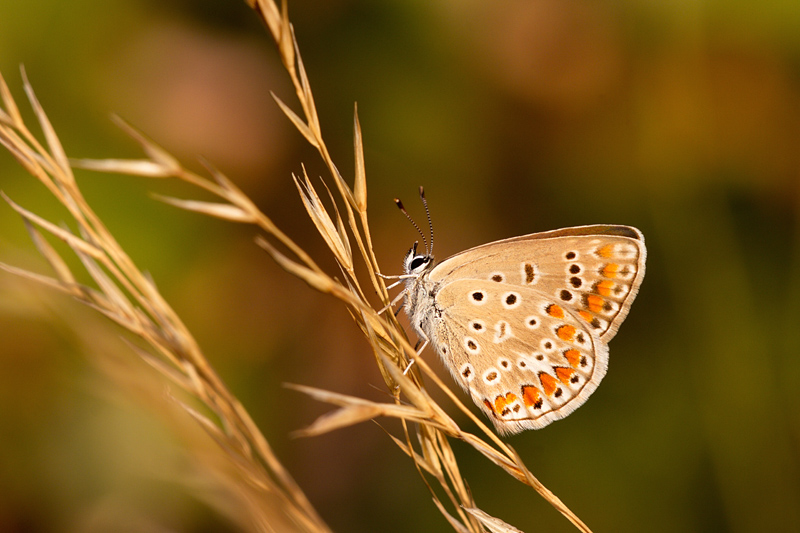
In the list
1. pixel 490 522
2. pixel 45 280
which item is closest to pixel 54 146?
pixel 45 280

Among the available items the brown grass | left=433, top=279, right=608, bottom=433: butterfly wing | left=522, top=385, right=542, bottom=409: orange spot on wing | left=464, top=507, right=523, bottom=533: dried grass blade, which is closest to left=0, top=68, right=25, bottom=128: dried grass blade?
the brown grass

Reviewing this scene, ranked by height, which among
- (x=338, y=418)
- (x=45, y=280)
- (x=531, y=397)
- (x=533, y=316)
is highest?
(x=45, y=280)

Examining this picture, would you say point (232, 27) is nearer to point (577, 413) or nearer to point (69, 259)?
point (69, 259)

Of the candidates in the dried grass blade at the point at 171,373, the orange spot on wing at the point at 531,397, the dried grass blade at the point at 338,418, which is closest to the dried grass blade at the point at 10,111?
the dried grass blade at the point at 171,373

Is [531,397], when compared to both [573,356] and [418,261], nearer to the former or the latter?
[573,356]

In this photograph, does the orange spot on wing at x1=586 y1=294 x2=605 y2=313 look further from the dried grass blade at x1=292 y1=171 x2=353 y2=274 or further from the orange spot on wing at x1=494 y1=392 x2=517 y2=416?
the dried grass blade at x1=292 y1=171 x2=353 y2=274

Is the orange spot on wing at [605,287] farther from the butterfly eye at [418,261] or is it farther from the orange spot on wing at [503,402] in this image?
the butterfly eye at [418,261]
